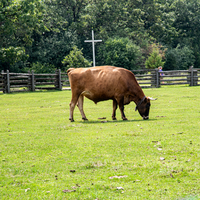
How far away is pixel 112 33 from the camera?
53844mm

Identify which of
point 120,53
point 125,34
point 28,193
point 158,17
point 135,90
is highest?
point 158,17

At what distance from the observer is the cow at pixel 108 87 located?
10203 millimetres

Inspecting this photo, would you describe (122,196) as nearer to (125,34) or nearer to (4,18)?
(4,18)

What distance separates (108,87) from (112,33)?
45.0 m

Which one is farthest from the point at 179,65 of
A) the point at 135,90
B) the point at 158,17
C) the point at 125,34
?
the point at 135,90

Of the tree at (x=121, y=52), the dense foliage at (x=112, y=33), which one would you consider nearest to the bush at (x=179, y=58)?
the dense foliage at (x=112, y=33)

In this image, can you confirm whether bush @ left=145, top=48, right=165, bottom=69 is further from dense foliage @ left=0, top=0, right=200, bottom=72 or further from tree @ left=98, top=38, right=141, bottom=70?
tree @ left=98, top=38, right=141, bottom=70

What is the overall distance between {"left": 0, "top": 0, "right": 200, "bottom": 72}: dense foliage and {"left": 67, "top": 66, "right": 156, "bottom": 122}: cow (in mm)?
26492

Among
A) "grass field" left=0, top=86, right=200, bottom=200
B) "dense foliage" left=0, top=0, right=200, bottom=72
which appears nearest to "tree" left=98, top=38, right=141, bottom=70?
"dense foliage" left=0, top=0, right=200, bottom=72

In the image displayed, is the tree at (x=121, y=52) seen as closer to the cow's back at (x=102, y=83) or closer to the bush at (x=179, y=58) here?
the bush at (x=179, y=58)

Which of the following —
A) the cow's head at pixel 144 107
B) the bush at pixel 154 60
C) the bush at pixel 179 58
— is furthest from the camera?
the bush at pixel 179 58

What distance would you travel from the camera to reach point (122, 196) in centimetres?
375

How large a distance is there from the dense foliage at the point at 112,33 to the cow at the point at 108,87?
26.5m

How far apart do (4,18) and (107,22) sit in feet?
86.6
